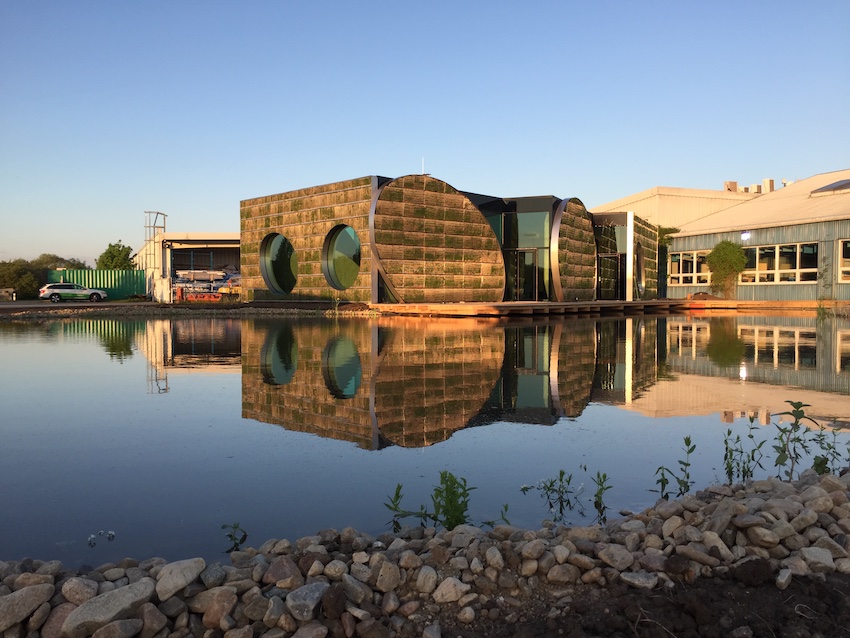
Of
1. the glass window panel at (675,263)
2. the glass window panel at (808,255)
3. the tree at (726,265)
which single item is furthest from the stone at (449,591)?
the glass window panel at (675,263)

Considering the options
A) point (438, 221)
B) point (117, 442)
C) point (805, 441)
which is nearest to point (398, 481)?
point (117, 442)

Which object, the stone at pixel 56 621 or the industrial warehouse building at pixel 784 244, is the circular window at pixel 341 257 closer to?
the industrial warehouse building at pixel 784 244

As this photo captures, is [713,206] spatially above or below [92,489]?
above

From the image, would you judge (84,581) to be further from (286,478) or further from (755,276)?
(755,276)

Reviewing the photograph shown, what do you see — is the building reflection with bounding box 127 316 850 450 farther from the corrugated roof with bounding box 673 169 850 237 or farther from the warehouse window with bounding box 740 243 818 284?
the corrugated roof with bounding box 673 169 850 237

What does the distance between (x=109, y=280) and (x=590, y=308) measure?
3749cm

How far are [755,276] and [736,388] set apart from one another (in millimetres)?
33302

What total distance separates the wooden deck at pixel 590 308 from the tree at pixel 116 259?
160ft

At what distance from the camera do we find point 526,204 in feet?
106

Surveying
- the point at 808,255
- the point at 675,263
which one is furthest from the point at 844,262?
the point at 675,263

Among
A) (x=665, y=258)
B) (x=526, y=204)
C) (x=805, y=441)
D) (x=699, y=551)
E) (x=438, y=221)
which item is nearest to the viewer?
(x=699, y=551)

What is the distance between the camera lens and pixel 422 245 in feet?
94.7

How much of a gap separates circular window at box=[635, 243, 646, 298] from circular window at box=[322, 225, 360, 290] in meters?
17.7

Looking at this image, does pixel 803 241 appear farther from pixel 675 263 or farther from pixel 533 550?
pixel 533 550
